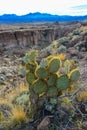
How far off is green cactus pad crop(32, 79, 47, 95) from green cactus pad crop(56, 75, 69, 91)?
257 mm

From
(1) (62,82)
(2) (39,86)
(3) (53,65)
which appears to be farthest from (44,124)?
(3) (53,65)

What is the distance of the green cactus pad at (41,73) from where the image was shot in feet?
21.6

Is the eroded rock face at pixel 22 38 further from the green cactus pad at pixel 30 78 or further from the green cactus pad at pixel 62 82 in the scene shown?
the green cactus pad at pixel 62 82

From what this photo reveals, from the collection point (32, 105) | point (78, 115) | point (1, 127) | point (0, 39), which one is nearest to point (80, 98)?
point (78, 115)

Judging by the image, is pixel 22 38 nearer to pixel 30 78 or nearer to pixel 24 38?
pixel 24 38

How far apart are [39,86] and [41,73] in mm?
249

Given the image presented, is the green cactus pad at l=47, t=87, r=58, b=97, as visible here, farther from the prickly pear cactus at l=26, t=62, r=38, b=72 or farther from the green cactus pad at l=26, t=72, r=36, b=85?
the prickly pear cactus at l=26, t=62, r=38, b=72

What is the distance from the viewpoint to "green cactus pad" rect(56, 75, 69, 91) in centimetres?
665

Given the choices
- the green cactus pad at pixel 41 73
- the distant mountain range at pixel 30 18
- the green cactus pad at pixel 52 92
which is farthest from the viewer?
the distant mountain range at pixel 30 18

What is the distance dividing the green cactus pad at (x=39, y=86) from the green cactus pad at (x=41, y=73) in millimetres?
102

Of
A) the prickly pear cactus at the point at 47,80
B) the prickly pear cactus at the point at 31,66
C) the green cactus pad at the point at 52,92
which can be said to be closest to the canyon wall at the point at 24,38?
the prickly pear cactus at the point at 31,66

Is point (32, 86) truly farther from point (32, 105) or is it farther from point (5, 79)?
point (5, 79)

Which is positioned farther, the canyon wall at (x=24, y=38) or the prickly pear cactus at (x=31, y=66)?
the canyon wall at (x=24, y=38)

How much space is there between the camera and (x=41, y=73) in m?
6.59
